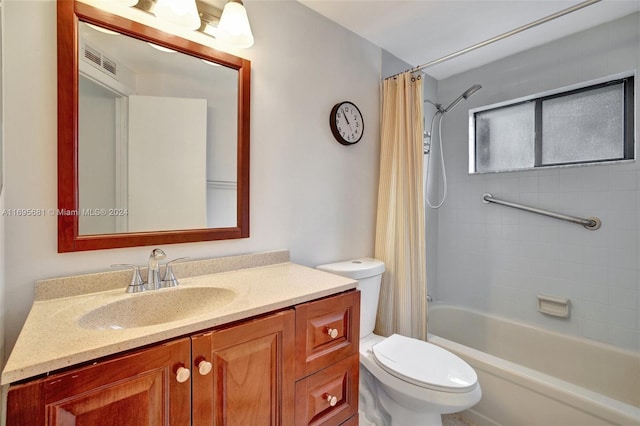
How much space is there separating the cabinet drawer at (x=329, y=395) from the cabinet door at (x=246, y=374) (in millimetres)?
56

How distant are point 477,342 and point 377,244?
1258mm

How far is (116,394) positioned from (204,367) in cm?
19

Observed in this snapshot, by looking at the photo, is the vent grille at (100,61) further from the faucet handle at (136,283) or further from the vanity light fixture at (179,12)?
the faucet handle at (136,283)

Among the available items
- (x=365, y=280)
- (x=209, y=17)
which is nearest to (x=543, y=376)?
(x=365, y=280)

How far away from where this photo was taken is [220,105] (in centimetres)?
133

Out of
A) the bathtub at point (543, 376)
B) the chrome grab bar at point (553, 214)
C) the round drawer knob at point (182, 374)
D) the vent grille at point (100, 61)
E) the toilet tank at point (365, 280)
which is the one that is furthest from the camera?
the chrome grab bar at point (553, 214)

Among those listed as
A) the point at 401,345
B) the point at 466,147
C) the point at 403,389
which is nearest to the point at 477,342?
the point at 401,345

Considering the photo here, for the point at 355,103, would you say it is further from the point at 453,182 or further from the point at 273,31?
the point at 453,182

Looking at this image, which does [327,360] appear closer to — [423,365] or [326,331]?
[326,331]

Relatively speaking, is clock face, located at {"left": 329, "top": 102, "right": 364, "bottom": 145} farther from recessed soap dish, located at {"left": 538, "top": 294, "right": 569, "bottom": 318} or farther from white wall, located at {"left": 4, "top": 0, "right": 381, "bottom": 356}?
recessed soap dish, located at {"left": 538, "top": 294, "right": 569, "bottom": 318}

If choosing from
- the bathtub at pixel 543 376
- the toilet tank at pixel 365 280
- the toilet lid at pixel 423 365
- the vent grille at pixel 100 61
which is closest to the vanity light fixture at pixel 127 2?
the vent grille at pixel 100 61

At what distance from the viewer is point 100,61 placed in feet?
3.43

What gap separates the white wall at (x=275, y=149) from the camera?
2.98ft

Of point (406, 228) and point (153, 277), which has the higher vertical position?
point (406, 228)
